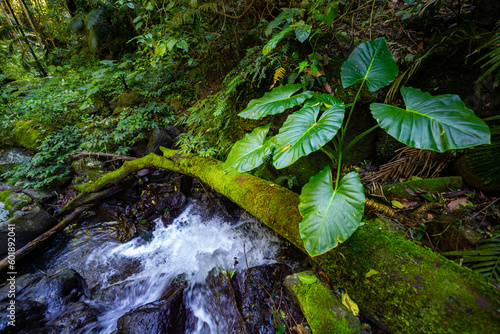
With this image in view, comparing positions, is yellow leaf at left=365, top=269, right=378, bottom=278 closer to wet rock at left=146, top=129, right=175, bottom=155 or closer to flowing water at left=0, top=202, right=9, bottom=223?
wet rock at left=146, top=129, right=175, bottom=155

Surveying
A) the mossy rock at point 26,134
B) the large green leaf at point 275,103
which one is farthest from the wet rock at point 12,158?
the large green leaf at point 275,103

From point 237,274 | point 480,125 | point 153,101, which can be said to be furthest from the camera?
point 153,101

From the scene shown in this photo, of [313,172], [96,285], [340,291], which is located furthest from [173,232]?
[340,291]

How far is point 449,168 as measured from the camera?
6.53 feet

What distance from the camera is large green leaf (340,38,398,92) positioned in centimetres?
148

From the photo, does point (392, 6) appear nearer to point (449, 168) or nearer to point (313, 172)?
point (449, 168)

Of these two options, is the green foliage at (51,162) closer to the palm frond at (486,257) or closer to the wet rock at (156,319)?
the wet rock at (156,319)

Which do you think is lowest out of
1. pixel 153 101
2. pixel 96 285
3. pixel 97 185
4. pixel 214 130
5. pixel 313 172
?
pixel 96 285

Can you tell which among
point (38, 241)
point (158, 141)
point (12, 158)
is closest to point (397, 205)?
point (158, 141)

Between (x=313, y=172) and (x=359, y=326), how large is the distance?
5.12 ft

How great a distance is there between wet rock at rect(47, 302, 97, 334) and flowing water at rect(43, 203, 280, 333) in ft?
0.32

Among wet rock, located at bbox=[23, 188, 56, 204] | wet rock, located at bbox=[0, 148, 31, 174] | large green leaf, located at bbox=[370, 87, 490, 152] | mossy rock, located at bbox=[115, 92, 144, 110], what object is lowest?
wet rock, located at bbox=[23, 188, 56, 204]

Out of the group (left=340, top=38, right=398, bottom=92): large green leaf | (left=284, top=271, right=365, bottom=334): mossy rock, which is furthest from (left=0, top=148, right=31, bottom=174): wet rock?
(left=340, top=38, right=398, bottom=92): large green leaf

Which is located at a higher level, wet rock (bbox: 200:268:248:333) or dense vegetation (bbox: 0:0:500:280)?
dense vegetation (bbox: 0:0:500:280)
